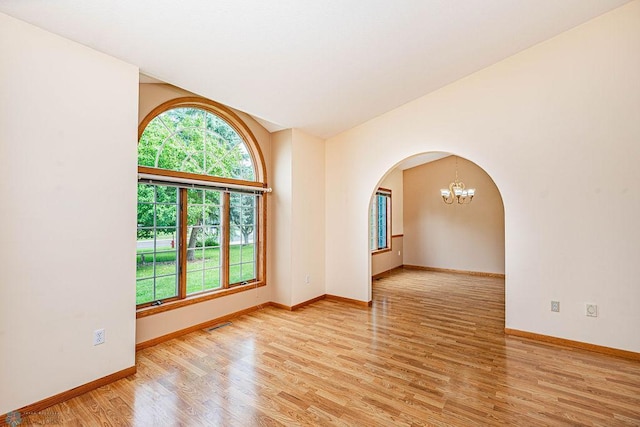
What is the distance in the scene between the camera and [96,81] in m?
2.40

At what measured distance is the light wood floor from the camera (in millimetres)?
2033

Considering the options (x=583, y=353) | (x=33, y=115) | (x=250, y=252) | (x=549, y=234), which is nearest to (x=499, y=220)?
(x=549, y=234)

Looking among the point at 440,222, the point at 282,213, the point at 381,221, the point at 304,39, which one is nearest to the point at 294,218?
the point at 282,213

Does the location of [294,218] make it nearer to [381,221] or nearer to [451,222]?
[381,221]

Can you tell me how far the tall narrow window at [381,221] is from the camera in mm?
6793

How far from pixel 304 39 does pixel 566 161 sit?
3.06 metres

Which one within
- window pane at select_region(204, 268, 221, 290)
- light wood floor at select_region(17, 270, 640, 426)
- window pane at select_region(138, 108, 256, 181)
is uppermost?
window pane at select_region(138, 108, 256, 181)

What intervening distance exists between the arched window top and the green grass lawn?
39.7 inches

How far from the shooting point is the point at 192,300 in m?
3.52

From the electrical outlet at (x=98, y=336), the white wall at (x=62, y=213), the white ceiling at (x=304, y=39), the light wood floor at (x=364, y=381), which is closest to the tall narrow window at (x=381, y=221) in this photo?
the light wood floor at (x=364, y=381)

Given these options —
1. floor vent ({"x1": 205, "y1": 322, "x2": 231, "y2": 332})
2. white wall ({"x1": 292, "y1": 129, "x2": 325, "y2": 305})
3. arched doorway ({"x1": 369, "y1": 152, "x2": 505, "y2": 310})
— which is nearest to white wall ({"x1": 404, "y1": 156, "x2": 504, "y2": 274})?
arched doorway ({"x1": 369, "y1": 152, "x2": 505, "y2": 310})

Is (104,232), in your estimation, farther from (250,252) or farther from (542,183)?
(542,183)

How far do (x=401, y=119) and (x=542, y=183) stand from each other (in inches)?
76.5

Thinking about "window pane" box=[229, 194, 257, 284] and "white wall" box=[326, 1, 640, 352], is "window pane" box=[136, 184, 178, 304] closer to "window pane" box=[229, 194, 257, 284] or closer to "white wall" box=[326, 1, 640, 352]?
"window pane" box=[229, 194, 257, 284]
